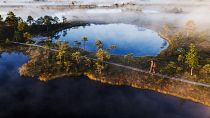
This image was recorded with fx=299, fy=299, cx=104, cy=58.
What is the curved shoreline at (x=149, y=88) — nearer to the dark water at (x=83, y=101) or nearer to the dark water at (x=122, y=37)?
the dark water at (x=83, y=101)

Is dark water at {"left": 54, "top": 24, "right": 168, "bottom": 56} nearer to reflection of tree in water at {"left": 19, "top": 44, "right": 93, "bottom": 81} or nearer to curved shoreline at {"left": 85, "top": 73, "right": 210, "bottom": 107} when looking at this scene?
reflection of tree in water at {"left": 19, "top": 44, "right": 93, "bottom": 81}

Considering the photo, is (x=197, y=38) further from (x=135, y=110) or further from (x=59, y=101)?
(x=59, y=101)

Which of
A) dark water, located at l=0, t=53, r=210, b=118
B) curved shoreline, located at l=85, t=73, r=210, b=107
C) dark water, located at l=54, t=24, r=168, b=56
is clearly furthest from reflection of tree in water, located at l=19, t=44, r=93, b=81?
dark water, located at l=54, t=24, r=168, b=56

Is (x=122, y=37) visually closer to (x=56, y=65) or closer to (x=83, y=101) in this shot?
(x=56, y=65)

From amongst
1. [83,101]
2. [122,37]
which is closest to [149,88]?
[83,101]

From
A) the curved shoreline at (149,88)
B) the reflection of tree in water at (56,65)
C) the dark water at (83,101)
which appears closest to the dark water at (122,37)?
the reflection of tree in water at (56,65)

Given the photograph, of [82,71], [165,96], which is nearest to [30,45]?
[82,71]
